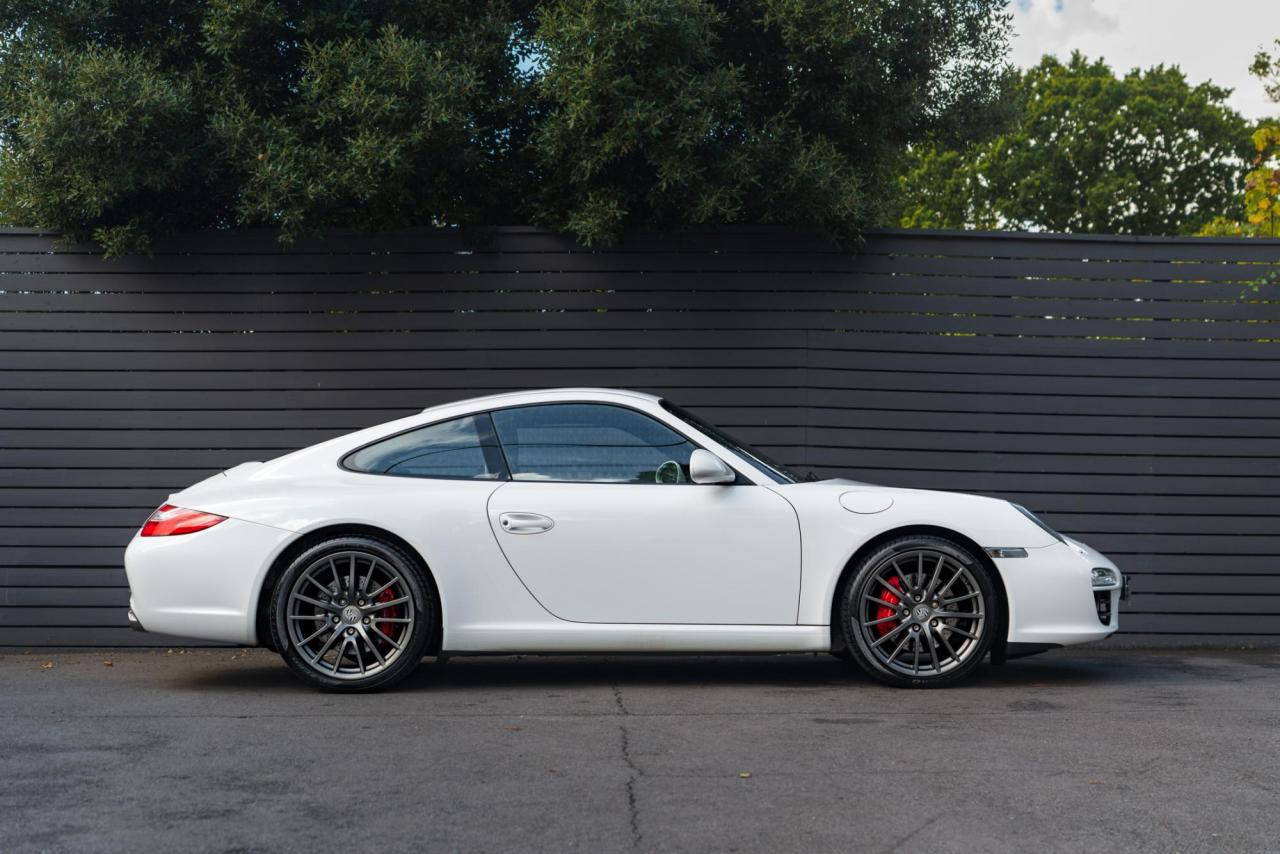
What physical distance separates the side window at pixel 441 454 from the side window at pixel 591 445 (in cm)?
8

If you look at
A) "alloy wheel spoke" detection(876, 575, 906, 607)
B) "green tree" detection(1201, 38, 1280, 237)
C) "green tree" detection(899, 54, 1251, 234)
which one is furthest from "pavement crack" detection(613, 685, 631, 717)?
"green tree" detection(899, 54, 1251, 234)

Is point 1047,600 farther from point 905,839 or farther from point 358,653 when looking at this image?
point 358,653

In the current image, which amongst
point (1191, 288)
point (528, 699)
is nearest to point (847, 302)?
point (1191, 288)

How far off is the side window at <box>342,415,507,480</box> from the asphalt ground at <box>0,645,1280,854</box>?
1056 mm

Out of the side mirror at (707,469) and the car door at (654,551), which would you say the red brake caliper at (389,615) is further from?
the side mirror at (707,469)

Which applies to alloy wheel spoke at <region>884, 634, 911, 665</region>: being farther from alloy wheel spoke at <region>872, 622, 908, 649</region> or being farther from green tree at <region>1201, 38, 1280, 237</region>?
green tree at <region>1201, 38, 1280, 237</region>

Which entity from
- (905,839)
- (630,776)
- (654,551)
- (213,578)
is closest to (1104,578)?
(654,551)

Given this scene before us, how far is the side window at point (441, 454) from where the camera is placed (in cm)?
680

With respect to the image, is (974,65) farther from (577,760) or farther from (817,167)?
(577,760)

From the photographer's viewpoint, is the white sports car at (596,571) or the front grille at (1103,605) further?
the front grille at (1103,605)

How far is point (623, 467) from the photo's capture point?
6809 mm

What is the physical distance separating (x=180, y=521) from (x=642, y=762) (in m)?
2.85

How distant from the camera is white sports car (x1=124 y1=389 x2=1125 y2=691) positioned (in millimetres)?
6570

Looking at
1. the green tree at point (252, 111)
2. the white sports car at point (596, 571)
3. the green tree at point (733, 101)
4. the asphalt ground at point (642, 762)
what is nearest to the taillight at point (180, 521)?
the white sports car at point (596, 571)
